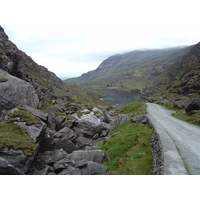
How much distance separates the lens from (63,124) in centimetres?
3650

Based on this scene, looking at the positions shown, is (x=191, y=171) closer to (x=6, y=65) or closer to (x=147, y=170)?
(x=147, y=170)

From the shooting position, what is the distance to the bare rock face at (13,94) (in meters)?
29.5

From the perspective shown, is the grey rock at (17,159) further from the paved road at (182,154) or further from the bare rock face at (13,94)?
the bare rock face at (13,94)

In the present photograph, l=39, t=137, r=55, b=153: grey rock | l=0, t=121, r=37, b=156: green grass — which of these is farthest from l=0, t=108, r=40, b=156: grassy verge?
l=39, t=137, r=55, b=153: grey rock

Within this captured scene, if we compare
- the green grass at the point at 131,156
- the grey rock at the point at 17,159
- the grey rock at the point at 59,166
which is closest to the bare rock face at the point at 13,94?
the grey rock at the point at 17,159

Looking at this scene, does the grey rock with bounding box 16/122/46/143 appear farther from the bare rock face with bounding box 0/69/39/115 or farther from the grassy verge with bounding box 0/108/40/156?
the bare rock face with bounding box 0/69/39/115

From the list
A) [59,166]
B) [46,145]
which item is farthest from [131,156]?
[46,145]

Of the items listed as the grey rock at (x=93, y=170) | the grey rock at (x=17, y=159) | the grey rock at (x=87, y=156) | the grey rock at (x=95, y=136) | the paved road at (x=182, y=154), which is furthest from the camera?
the grey rock at (x=95, y=136)

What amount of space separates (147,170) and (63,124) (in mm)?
25061

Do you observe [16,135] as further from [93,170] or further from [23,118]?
[93,170]

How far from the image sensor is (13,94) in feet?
105

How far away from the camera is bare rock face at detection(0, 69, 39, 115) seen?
1162 inches

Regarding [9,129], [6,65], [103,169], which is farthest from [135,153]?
[6,65]

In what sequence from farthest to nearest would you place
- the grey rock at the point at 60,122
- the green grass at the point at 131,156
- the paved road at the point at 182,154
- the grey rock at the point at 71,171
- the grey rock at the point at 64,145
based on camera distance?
the grey rock at the point at 60,122
the grey rock at the point at 64,145
the green grass at the point at 131,156
the grey rock at the point at 71,171
the paved road at the point at 182,154
